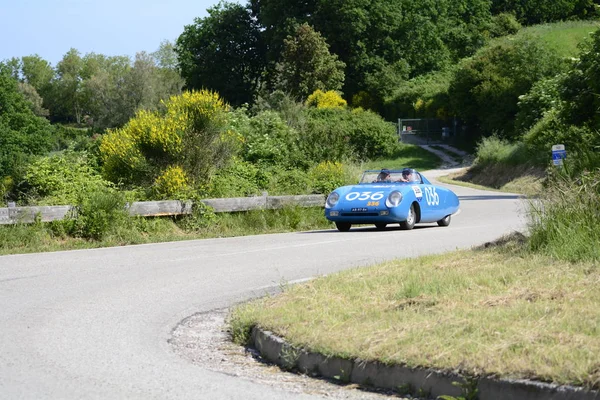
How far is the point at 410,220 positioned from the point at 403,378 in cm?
1329

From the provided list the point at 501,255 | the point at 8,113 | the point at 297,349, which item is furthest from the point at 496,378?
the point at 8,113

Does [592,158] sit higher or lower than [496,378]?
higher

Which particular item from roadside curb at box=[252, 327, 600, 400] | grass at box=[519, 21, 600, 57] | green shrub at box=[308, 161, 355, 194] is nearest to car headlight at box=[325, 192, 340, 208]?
green shrub at box=[308, 161, 355, 194]

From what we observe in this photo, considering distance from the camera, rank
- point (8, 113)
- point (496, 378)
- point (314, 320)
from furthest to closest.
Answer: point (8, 113) → point (314, 320) → point (496, 378)

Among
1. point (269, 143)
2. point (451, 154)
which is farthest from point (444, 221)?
point (451, 154)

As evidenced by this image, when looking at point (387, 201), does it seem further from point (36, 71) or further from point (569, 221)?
point (36, 71)

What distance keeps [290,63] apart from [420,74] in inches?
626

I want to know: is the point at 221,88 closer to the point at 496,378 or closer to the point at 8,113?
the point at 8,113

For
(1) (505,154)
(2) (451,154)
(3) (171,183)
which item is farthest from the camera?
(2) (451,154)

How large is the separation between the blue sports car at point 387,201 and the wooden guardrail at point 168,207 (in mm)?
1910

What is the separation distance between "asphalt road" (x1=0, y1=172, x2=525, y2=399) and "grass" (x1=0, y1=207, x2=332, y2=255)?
44.6 inches

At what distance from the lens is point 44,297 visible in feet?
36.4

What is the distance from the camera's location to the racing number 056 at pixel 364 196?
19234mm

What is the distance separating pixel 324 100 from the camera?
70688 mm
